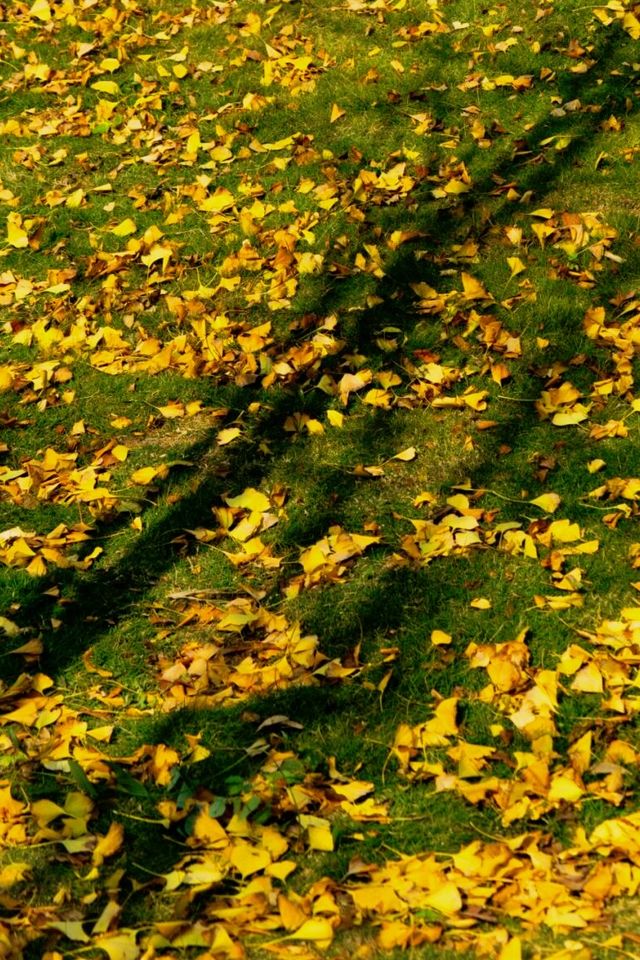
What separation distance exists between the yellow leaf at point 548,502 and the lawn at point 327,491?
0.01 metres

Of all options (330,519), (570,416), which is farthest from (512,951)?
(570,416)

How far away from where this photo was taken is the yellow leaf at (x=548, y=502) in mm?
4277

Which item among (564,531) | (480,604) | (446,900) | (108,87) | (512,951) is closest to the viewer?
(512,951)

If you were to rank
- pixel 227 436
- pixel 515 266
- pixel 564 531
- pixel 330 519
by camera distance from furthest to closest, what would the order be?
pixel 515 266, pixel 227 436, pixel 330 519, pixel 564 531

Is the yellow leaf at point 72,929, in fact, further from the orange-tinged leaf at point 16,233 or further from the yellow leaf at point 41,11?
the yellow leaf at point 41,11

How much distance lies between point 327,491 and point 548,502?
860mm

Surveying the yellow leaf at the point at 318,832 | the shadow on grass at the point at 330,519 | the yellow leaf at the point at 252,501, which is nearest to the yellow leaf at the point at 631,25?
the shadow on grass at the point at 330,519

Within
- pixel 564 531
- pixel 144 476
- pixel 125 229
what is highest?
pixel 125 229

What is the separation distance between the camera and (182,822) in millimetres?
3453

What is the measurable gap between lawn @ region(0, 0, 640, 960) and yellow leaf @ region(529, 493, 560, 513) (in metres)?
0.01

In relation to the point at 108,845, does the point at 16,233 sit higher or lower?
higher

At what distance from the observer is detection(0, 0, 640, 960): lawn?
3242mm

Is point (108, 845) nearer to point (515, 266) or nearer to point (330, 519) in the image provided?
point (330, 519)

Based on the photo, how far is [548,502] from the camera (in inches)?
169
